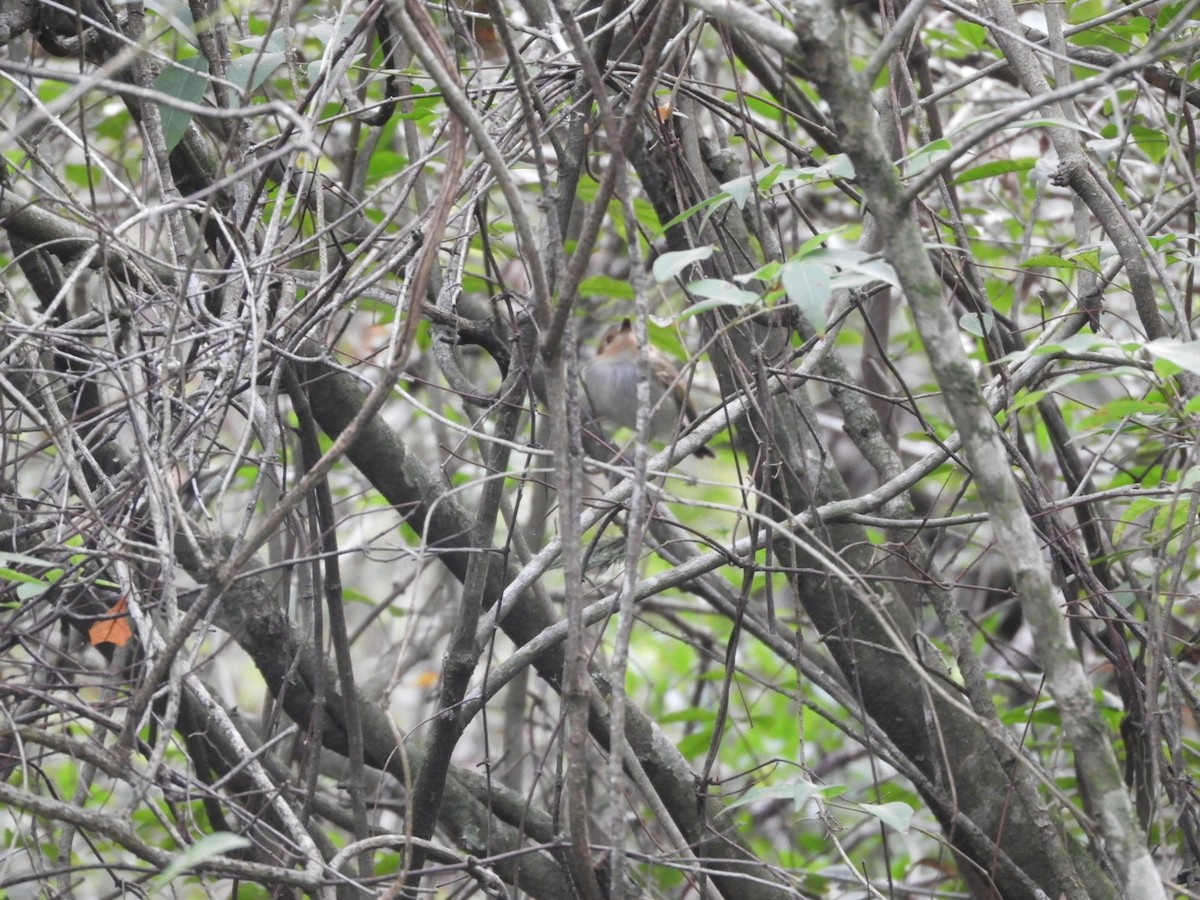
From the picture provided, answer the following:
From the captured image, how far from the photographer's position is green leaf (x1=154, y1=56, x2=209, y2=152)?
62.5 inches

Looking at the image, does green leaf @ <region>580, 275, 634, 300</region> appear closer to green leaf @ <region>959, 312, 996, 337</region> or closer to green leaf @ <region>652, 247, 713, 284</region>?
green leaf @ <region>959, 312, 996, 337</region>

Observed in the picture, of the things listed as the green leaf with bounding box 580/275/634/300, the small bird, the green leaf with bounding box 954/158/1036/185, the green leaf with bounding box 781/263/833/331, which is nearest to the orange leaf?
the green leaf with bounding box 781/263/833/331

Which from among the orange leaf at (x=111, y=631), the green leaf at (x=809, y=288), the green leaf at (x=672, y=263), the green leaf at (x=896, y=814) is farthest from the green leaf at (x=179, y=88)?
the green leaf at (x=896, y=814)

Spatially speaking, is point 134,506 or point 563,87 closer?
point 134,506

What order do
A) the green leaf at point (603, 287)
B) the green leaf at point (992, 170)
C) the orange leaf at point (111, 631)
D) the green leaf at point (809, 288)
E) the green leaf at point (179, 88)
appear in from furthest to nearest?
1. the green leaf at point (603, 287)
2. the green leaf at point (992, 170)
3. the orange leaf at point (111, 631)
4. the green leaf at point (179, 88)
5. the green leaf at point (809, 288)

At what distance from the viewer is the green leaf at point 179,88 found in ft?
5.21

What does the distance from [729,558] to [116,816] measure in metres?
0.89

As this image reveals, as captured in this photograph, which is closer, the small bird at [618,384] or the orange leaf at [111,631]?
the orange leaf at [111,631]

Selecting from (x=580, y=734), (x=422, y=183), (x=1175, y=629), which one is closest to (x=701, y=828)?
(x=580, y=734)

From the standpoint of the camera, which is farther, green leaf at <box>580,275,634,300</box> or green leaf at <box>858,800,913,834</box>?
green leaf at <box>580,275,634,300</box>

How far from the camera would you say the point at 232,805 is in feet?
4.08

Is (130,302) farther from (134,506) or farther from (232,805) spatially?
(232,805)

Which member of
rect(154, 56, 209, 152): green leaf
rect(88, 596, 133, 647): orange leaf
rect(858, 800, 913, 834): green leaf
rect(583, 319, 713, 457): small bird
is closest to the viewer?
rect(858, 800, 913, 834): green leaf

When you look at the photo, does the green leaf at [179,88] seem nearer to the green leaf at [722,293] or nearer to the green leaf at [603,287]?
the green leaf at [722,293]
